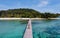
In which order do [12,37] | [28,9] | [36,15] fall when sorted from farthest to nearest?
1. [28,9]
2. [36,15]
3. [12,37]

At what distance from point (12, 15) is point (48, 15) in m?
8.82

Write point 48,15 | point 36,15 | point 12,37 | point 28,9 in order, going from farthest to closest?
point 28,9, point 36,15, point 48,15, point 12,37

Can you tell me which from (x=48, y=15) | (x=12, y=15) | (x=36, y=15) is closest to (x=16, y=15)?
(x=12, y=15)

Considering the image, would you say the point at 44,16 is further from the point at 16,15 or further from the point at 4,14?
the point at 4,14

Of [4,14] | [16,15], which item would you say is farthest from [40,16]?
[4,14]

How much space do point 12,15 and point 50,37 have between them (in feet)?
91.0

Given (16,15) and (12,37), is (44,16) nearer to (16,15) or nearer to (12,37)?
(16,15)

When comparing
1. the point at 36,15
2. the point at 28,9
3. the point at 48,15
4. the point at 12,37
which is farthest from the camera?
the point at 28,9

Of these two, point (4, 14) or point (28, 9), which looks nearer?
point (4, 14)

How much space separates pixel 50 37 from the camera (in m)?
6.20

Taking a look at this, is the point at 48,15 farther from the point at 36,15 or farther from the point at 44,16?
the point at 36,15

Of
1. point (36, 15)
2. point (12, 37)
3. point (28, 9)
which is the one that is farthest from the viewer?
point (28, 9)

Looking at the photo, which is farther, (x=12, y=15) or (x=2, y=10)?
(x=2, y=10)

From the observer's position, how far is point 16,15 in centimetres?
3306
